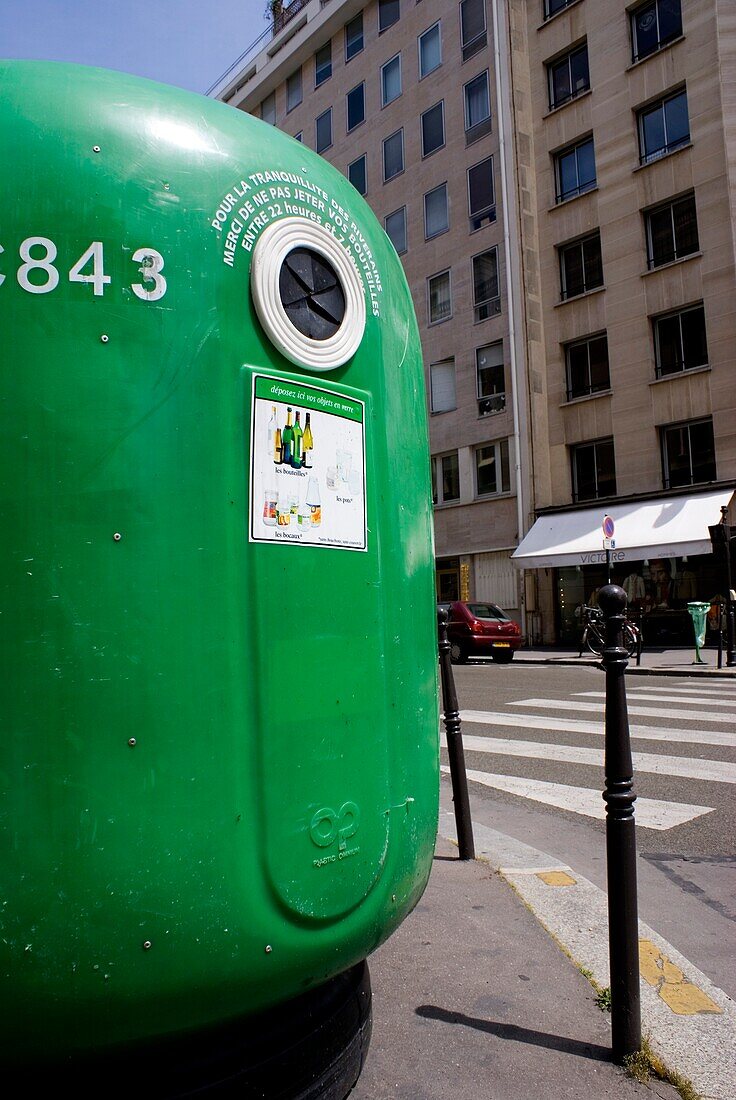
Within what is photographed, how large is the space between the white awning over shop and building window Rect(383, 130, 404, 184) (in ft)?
47.8

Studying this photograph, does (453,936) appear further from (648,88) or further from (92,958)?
(648,88)

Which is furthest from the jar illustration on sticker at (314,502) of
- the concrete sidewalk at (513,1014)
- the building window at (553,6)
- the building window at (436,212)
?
the building window at (553,6)

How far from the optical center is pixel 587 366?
24.5 metres

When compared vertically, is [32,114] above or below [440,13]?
below

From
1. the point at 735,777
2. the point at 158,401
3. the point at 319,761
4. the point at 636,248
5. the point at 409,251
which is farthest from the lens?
the point at 409,251

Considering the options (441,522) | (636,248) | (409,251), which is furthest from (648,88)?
(441,522)

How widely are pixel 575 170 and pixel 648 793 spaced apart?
23601 mm

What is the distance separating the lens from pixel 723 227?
21.1 m

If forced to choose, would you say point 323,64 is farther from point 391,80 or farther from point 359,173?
point 359,173

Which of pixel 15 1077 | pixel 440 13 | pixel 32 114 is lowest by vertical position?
pixel 15 1077

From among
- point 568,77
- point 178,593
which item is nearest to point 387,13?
point 568,77

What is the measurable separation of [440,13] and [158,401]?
107ft

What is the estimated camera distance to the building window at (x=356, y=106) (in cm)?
3195

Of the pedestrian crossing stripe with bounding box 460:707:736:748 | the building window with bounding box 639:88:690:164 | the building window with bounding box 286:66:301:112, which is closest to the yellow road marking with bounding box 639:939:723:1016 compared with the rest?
the pedestrian crossing stripe with bounding box 460:707:736:748
